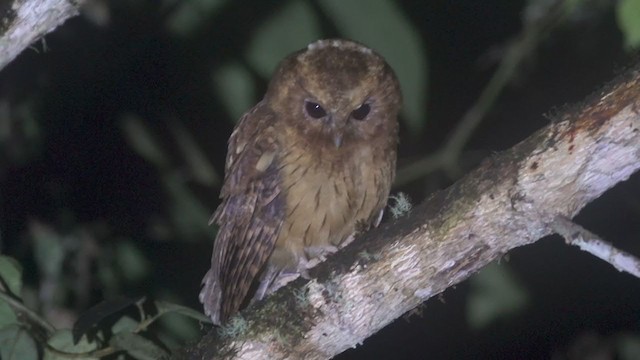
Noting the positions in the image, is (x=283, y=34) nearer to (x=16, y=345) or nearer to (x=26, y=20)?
(x=16, y=345)

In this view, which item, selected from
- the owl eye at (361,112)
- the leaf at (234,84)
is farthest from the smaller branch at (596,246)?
the leaf at (234,84)

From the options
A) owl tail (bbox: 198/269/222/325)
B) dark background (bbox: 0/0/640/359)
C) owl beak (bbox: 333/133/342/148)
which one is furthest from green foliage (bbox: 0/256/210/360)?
dark background (bbox: 0/0/640/359)

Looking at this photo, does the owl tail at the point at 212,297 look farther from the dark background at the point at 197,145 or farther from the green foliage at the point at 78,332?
the dark background at the point at 197,145

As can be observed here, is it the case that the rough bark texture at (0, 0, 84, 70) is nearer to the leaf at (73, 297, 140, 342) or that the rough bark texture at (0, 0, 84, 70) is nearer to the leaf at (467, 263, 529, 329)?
the leaf at (73, 297, 140, 342)

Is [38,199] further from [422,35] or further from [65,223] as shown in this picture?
[422,35]

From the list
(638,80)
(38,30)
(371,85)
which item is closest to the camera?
(638,80)

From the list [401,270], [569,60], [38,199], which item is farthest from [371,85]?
[38,199]
